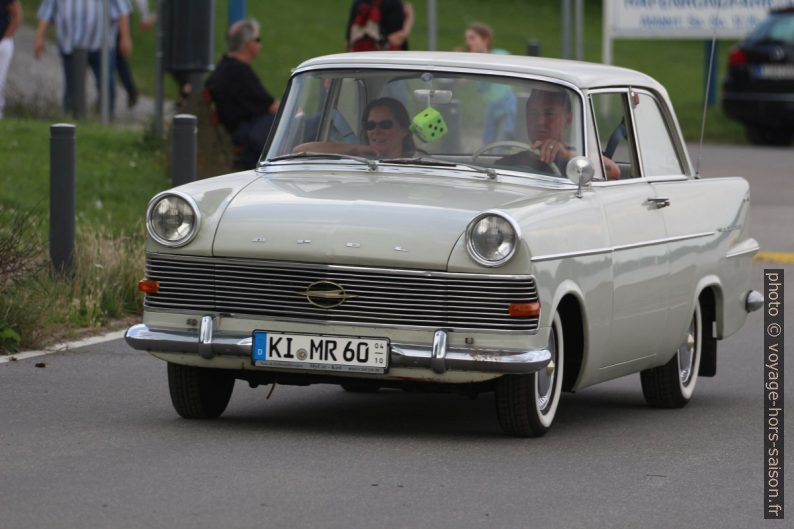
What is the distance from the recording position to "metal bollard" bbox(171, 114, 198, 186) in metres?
13.7

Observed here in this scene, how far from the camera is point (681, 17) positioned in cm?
3316

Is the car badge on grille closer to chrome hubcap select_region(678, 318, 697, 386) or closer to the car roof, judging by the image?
the car roof

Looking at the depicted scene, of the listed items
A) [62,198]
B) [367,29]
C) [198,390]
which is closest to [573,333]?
[198,390]

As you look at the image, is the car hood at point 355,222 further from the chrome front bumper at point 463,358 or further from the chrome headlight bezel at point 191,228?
the chrome front bumper at point 463,358

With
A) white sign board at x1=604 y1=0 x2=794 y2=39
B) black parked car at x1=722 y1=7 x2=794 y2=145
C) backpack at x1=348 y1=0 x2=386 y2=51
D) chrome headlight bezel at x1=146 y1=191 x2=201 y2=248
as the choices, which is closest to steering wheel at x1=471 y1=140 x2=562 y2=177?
chrome headlight bezel at x1=146 y1=191 x2=201 y2=248

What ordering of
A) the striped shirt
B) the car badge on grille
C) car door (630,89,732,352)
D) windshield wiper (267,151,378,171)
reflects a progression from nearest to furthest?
1. the car badge on grille
2. windshield wiper (267,151,378,171)
3. car door (630,89,732,352)
4. the striped shirt

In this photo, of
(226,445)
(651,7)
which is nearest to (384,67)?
(226,445)

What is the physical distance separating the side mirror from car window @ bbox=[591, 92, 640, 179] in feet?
1.71

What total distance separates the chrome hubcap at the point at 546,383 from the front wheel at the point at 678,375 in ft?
4.95

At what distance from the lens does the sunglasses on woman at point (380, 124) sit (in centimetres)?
959

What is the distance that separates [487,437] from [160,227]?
1682mm

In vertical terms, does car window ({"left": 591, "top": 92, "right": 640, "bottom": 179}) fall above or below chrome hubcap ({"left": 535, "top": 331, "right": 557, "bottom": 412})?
above

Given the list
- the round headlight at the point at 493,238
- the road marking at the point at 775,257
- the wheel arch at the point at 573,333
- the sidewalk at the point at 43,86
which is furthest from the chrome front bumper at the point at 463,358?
the sidewalk at the point at 43,86

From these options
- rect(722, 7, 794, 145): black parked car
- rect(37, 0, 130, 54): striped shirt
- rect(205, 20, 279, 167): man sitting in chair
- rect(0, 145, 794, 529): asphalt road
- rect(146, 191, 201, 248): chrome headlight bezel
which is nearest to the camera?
rect(0, 145, 794, 529): asphalt road
